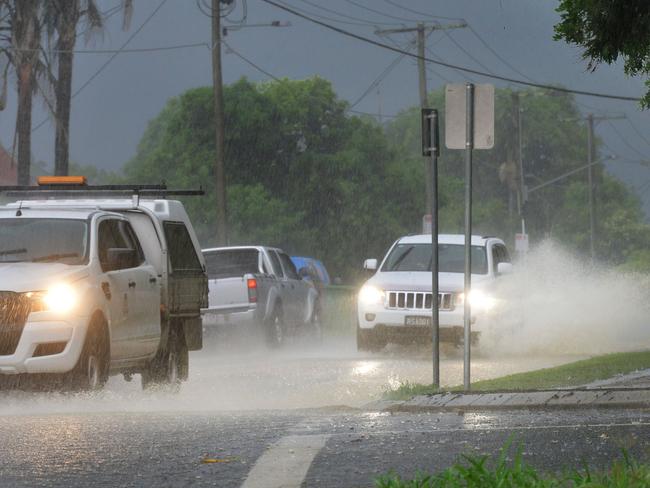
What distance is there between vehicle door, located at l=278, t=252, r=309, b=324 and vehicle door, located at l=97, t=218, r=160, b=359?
11.2 meters

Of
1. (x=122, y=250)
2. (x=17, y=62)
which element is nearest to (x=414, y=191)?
(x=17, y=62)

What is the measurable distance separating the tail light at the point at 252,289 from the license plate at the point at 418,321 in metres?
2.53

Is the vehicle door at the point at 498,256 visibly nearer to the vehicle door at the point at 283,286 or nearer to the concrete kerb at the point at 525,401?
the vehicle door at the point at 283,286

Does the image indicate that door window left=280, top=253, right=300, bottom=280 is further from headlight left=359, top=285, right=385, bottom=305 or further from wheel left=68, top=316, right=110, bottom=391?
wheel left=68, top=316, right=110, bottom=391

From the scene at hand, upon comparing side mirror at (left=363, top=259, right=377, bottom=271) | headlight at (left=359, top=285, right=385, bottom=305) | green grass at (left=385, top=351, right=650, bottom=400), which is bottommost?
green grass at (left=385, top=351, right=650, bottom=400)

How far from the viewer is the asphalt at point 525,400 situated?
11.7 metres

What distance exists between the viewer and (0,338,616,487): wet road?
25.9 feet

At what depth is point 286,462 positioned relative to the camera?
8234 mm

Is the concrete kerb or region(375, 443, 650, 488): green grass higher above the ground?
region(375, 443, 650, 488): green grass

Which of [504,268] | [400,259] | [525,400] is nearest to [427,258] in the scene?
[400,259]

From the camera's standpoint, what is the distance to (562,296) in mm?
26672

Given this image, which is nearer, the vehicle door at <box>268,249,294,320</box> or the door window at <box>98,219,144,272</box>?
the door window at <box>98,219,144,272</box>

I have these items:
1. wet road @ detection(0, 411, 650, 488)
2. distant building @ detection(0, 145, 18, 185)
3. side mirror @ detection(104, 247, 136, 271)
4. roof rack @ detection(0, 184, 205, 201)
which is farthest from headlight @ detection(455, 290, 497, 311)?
distant building @ detection(0, 145, 18, 185)

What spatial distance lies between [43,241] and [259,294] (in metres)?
9.91
